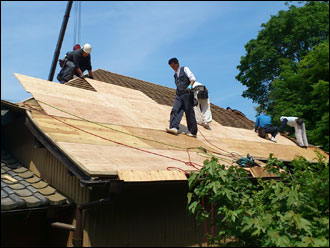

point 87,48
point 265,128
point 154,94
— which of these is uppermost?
point 87,48

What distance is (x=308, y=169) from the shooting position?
398 centimetres

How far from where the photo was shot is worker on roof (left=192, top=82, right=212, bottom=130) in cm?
914

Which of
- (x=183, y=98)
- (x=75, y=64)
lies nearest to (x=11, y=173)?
(x=183, y=98)

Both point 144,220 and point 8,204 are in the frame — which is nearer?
point 8,204

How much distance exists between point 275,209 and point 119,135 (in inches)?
119

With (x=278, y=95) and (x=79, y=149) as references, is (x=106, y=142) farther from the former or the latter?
(x=278, y=95)

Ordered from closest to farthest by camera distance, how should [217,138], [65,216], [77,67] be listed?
1. [65,216]
2. [217,138]
3. [77,67]

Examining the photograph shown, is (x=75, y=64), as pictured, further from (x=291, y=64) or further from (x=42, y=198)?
(x=291, y=64)

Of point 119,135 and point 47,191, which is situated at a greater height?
point 119,135

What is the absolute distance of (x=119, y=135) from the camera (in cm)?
569

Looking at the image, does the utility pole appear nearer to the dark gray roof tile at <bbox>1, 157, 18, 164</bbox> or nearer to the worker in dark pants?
the worker in dark pants

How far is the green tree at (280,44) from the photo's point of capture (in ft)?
67.5

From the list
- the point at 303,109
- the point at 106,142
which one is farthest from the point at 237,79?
the point at 106,142

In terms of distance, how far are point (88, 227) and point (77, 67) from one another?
6492 mm
